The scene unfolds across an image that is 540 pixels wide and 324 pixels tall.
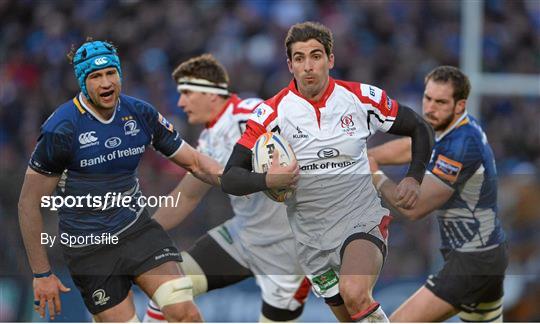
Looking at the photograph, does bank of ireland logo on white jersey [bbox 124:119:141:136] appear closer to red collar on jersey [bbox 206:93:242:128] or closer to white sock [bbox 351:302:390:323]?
red collar on jersey [bbox 206:93:242:128]

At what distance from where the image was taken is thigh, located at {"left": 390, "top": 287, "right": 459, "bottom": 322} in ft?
25.3

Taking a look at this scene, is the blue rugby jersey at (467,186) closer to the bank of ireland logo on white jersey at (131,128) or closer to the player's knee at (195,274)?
the player's knee at (195,274)

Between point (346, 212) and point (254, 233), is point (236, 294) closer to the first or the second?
point (254, 233)

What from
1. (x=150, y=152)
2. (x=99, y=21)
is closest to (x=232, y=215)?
(x=150, y=152)

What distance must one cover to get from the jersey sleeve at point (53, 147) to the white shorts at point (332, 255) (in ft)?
4.95

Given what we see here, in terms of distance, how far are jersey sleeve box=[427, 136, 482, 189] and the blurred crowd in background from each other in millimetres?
5512

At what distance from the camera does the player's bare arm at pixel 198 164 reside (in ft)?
23.9

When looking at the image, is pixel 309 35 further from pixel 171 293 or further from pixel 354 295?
pixel 171 293

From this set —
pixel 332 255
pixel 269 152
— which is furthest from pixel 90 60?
pixel 332 255

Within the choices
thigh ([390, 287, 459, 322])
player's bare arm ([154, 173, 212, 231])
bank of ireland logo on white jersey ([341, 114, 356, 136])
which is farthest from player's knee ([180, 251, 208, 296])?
bank of ireland logo on white jersey ([341, 114, 356, 136])

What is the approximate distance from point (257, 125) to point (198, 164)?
2.67 feet

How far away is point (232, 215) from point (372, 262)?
2.41 m

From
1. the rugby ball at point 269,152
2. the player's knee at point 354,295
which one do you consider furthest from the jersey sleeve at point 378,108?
the player's knee at point 354,295

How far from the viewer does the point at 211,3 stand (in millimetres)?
16328
